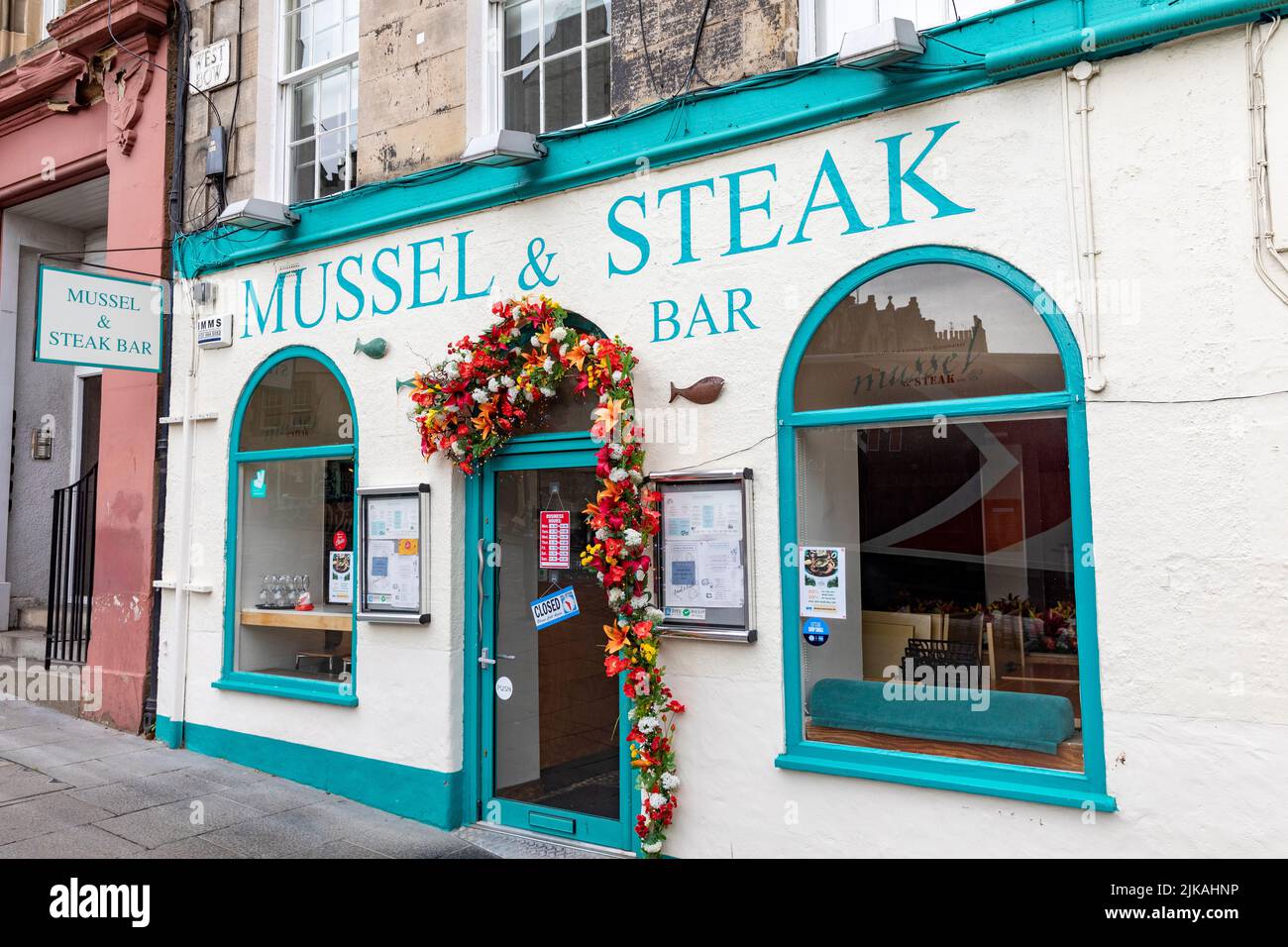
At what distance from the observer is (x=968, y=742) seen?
177 inches

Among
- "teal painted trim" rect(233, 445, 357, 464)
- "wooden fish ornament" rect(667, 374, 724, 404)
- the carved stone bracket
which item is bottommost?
"teal painted trim" rect(233, 445, 357, 464)

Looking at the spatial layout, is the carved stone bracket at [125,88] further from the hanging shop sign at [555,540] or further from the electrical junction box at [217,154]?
the hanging shop sign at [555,540]

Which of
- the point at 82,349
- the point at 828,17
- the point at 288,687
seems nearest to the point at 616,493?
the point at 828,17

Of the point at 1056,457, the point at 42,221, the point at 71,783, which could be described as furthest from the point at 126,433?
the point at 1056,457

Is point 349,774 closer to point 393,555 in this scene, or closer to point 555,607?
point 393,555

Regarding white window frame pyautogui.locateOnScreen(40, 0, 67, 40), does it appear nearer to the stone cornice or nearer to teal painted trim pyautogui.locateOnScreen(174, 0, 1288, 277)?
the stone cornice

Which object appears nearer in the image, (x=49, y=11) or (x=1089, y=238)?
(x=1089, y=238)

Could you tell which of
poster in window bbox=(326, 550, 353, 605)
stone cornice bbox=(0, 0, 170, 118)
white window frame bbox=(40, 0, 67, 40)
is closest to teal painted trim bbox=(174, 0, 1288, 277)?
poster in window bbox=(326, 550, 353, 605)

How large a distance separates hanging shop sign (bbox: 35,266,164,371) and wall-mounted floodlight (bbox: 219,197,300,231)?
1.24 metres

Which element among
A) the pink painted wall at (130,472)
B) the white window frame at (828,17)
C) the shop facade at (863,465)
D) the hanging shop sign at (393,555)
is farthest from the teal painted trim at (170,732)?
the white window frame at (828,17)

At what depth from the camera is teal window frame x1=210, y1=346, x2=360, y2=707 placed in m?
6.74

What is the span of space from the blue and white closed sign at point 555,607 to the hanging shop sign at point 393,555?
2.57 feet

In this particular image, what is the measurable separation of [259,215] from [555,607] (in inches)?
146

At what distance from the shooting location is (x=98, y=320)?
7.49 metres
